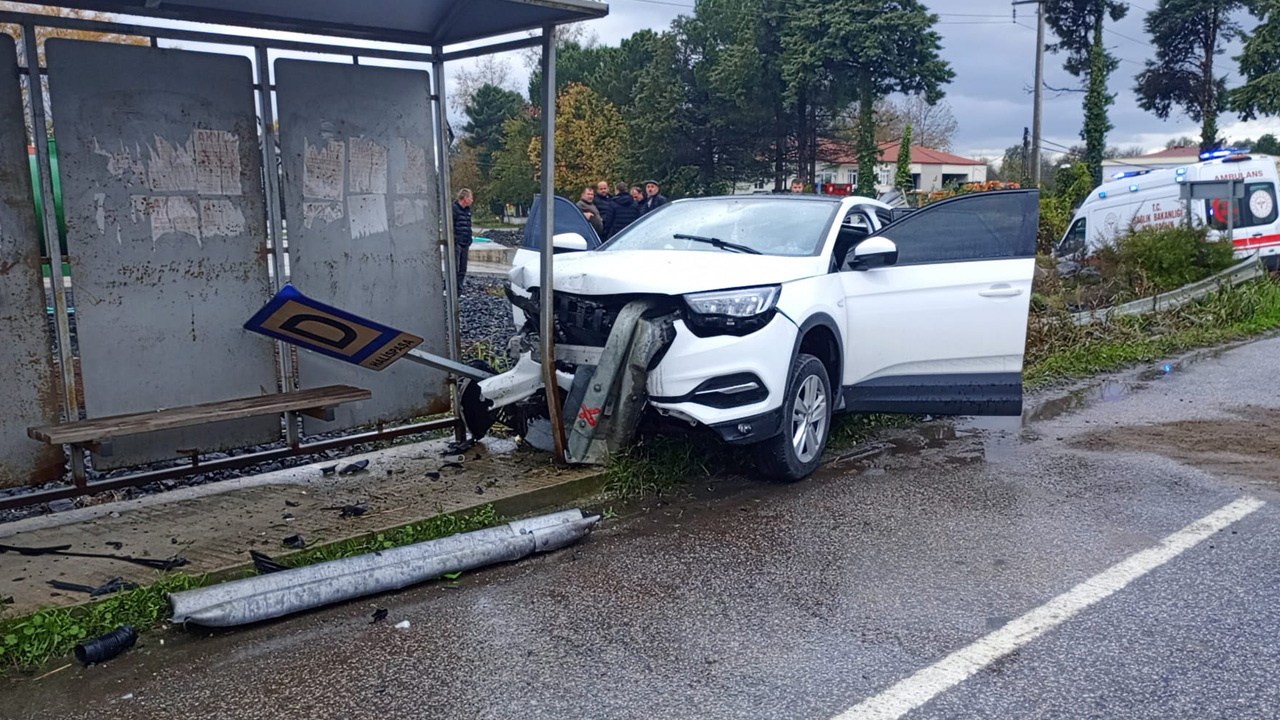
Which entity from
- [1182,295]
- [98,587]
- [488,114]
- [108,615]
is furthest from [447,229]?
[488,114]

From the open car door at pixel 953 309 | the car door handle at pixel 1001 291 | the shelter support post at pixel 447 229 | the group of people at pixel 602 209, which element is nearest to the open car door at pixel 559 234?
the shelter support post at pixel 447 229

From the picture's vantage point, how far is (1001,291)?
289 inches

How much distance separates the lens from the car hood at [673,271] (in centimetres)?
612

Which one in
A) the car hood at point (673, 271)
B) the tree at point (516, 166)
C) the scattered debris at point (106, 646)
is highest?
the tree at point (516, 166)

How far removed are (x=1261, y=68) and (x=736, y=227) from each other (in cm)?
4983

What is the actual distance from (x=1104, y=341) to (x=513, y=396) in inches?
337

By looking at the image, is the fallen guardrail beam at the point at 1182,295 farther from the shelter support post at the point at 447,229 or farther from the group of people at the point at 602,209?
the shelter support post at the point at 447,229

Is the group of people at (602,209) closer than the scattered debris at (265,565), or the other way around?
the scattered debris at (265,565)

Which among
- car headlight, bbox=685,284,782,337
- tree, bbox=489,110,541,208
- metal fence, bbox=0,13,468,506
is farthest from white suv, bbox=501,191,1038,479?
tree, bbox=489,110,541,208

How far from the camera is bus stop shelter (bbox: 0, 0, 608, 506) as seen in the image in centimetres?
562

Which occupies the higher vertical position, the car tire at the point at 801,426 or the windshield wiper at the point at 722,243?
the windshield wiper at the point at 722,243

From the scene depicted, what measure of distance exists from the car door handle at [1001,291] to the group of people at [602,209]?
817 centimetres

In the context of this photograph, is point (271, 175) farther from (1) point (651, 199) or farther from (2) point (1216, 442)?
(1) point (651, 199)

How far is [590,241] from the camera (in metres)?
8.12
